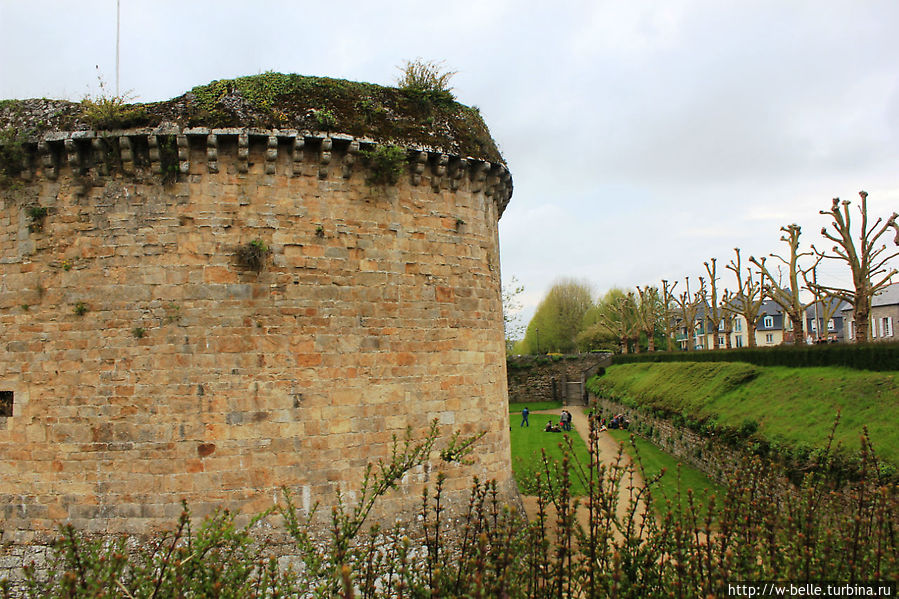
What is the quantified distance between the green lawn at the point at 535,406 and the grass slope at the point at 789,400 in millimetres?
12119

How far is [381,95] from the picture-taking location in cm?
951

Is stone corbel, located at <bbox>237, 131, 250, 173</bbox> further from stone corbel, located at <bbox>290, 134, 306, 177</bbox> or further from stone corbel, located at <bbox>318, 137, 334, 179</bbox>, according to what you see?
stone corbel, located at <bbox>318, 137, 334, 179</bbox>

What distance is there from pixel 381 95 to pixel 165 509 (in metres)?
6.83

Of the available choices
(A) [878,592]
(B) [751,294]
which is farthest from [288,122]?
(B) [751,294]

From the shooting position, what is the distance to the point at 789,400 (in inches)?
620

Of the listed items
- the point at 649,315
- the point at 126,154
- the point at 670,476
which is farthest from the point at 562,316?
the point at 126,154

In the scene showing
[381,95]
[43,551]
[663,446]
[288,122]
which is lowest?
[663,446]

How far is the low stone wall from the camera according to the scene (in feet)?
137

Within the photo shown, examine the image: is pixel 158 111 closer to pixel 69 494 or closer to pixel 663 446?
pixel 69 494

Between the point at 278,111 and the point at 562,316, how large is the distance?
5722 cm

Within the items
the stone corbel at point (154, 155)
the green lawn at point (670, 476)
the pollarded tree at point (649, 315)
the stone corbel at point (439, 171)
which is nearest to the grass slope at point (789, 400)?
the green lawn at point (670, 476)

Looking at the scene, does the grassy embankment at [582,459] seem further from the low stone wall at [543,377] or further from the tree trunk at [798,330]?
the low stone wall at [543,377]

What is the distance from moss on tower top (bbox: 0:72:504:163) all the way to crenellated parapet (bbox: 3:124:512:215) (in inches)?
7.6

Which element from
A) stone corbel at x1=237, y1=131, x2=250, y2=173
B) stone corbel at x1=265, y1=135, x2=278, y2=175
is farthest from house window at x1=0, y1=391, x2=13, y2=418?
stone corbel at x1=265, y1=135, x2=278, y2=175
